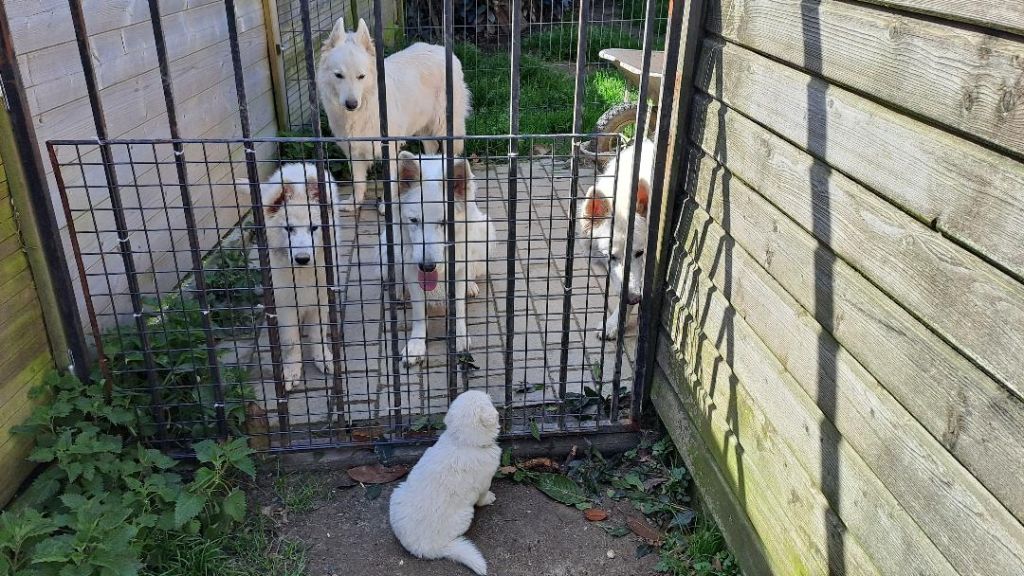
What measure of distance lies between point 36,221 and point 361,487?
1756 millimetres

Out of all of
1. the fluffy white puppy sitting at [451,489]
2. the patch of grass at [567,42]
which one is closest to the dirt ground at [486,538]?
the fluffy white puppy sitting at [451,489]

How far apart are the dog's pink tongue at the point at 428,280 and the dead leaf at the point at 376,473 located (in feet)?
3.23

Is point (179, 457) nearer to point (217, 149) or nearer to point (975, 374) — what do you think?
point (975, 374)

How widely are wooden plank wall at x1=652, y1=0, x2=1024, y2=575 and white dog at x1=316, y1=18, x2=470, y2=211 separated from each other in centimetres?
365

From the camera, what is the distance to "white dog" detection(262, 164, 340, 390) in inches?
135

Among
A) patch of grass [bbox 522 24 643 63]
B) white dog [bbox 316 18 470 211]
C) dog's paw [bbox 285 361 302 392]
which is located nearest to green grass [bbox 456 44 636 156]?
patch of grass [bbox 522 24 643 63]

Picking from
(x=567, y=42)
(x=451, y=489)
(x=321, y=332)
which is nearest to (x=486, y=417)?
(x=451, y=489)

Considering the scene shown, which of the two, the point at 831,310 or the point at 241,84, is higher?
the point at 241,84

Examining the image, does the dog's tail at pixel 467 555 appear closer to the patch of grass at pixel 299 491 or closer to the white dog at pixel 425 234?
the patch of grass at pixel 299 491

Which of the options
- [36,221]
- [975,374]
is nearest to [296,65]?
[36,221]

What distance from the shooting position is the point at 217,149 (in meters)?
5.87

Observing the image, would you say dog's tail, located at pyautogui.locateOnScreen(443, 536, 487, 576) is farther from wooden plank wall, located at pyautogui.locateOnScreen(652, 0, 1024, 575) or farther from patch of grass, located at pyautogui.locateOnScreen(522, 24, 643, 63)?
patch of grass, located at pyautogui.locateOnScreen(522, 24, 643, 63)

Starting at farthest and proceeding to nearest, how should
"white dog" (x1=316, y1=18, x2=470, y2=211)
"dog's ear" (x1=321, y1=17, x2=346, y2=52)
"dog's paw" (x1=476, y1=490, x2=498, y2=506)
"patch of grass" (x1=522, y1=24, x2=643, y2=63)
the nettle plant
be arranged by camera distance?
"patch of grass" (x1=522, y1=24, x2=643, y2=63), "white dog" (x1=316, y1=18, x2=470, y2=211), "dog's ear" (x1=321, y1=17, x2=346, y2=52), "dog's paw" (x1=476, y1=490, x2=498, y2=506), the nettle plant

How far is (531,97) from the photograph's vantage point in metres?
8.77
